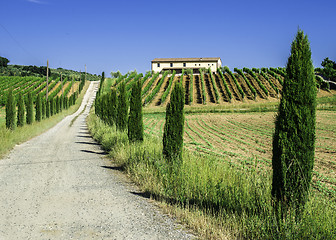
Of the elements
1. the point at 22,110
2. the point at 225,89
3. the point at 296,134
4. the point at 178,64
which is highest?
the point at 178,64

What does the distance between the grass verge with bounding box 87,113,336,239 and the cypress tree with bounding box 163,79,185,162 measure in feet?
1.01

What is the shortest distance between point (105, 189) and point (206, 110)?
3317cm

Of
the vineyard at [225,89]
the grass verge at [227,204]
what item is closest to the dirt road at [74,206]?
the grass verge at [227,204]

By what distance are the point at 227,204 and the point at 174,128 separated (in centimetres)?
291

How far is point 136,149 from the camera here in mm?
9250

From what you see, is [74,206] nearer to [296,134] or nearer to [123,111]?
[296,134]

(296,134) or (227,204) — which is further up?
(296,134)

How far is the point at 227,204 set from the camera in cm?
469

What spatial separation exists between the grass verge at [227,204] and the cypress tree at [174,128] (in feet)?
1.01

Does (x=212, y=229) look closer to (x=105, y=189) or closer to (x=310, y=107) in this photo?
(x=310, y=107)

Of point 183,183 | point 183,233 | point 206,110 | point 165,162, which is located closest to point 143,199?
point 183,183

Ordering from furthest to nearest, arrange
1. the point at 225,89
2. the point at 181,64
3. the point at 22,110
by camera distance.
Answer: the point at 181,64, the point at 225,89, the point at 22,110

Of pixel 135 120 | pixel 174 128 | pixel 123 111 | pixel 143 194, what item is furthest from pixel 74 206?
pixel 123 111

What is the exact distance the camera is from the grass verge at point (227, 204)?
3.55 metres
